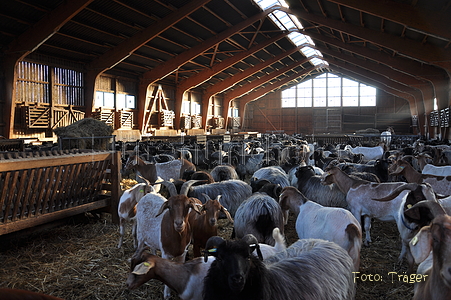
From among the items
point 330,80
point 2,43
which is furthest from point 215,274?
point 330,80

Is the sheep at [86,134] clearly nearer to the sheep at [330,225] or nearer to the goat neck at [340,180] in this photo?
the goat neck at [340,180]

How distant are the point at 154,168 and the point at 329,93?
31.4m

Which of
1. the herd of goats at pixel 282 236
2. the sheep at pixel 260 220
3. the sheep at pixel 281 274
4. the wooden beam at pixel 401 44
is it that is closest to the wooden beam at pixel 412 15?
the wooden beam at pixel 401 44

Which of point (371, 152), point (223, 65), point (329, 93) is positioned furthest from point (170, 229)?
point (329, 93)

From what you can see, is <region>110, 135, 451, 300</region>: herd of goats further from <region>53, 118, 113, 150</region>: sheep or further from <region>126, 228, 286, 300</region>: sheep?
<region>53, 118, 113, 150</region>: sheep

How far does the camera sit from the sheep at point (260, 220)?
4293 mm

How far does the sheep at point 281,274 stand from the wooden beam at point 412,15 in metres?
9.70

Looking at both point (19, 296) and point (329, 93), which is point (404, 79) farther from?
point (19, 296)

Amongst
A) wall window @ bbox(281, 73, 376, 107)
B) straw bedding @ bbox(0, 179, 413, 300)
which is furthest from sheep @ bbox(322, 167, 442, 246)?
wall window @ bbox(281, 73, 376, 107)

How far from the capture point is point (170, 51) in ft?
65.5

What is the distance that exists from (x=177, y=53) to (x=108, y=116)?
19.4 feet

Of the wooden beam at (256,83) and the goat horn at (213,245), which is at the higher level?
the wooden beam at (256,83)

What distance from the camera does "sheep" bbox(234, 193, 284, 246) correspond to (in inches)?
169

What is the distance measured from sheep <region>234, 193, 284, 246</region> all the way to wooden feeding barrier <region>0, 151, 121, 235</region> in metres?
2.78
